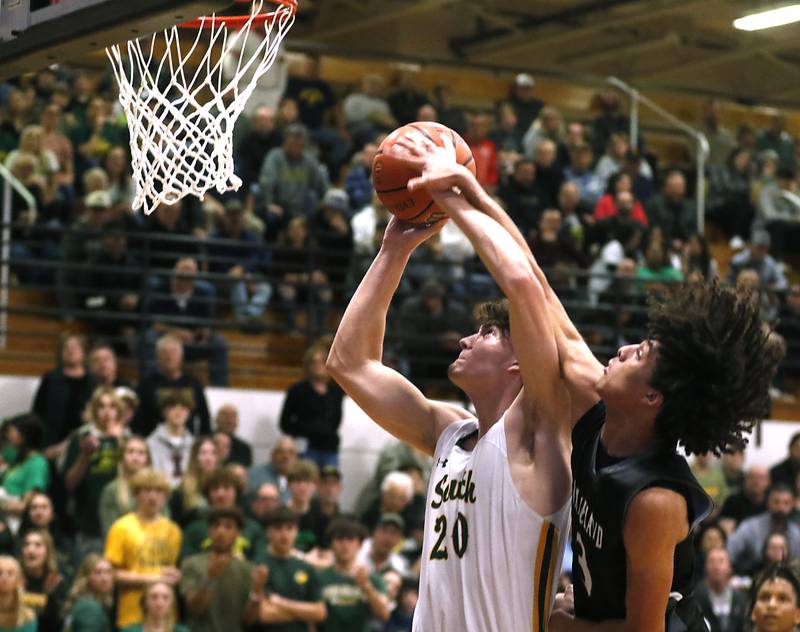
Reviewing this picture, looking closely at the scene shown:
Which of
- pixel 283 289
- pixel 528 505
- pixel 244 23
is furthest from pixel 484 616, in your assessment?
pixel 283 289

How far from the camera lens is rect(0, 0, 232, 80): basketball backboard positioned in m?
3.83

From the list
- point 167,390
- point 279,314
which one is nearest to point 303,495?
point 167,390

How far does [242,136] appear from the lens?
1295 centimetres

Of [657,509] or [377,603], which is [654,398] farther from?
[377,603]

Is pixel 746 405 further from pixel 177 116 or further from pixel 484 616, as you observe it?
pixel 177 116

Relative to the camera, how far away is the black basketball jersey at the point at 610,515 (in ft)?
12.6

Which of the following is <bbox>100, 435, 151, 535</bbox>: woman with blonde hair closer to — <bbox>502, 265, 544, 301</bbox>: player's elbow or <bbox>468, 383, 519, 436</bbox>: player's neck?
<bbox>468, 383, 519, 436</bbox>: player's neck

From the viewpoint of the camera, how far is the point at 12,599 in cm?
802

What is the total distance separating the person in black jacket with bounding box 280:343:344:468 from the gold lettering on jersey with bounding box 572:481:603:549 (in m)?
6.70

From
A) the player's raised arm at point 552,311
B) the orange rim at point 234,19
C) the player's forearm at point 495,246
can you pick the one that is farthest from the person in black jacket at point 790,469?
the player's forearm at point 495,246

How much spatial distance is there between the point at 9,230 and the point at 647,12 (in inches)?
329

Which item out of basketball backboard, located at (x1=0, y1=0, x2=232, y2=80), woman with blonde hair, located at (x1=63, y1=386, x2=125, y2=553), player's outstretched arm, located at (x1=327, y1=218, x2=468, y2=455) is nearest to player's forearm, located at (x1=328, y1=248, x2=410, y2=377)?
player's outstretched arm, located at (x1=327, y1=218, x2=468, y2=455)

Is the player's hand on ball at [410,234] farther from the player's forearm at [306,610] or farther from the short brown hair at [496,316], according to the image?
the player's forearm at [306,610]

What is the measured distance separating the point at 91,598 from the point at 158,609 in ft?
1.29
